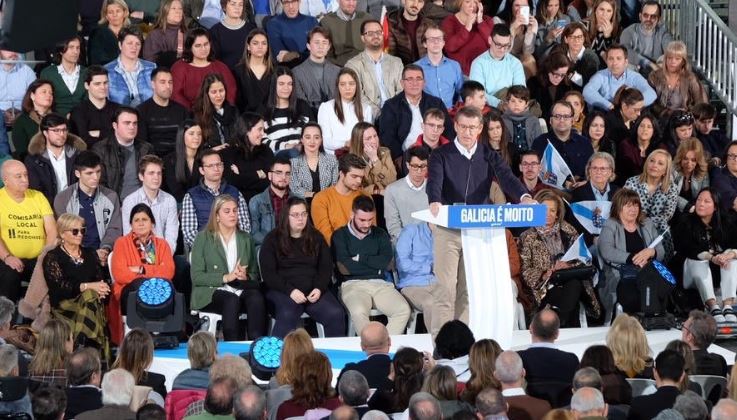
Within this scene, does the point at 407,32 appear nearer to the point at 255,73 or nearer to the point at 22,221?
the point at 255,73

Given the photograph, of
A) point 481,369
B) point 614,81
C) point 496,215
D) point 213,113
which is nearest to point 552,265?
point 496,215

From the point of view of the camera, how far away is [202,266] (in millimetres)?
11648

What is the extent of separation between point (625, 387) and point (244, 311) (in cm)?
380

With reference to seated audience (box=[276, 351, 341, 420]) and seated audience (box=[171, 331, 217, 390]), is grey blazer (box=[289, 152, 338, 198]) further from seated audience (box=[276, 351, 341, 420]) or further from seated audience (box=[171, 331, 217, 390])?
seated audience (box=[276, 351, 341, 420])

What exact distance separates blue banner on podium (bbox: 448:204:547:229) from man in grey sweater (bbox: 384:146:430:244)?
2376 millimetres

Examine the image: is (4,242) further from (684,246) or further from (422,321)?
(684,246)

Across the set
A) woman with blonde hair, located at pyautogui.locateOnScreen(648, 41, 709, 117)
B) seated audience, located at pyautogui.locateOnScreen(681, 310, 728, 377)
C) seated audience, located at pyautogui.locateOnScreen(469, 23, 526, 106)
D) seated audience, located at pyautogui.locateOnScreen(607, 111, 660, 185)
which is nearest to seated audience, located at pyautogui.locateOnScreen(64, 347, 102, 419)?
seated audience, located at pyautogui.locateOnScreen(681, 310, 728, 377)

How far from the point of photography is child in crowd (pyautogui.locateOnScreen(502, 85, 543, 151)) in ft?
44.5

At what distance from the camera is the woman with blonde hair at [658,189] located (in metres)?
13.0

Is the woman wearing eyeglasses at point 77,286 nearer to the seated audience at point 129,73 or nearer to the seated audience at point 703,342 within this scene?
the seated audience at point 129,73

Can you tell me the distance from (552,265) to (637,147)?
81.6 inches

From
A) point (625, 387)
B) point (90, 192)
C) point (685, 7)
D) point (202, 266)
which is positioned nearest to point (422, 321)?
point (202, 266)

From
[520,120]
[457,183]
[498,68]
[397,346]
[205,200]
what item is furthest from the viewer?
[498,68]

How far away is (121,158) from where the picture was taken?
12453 mm
